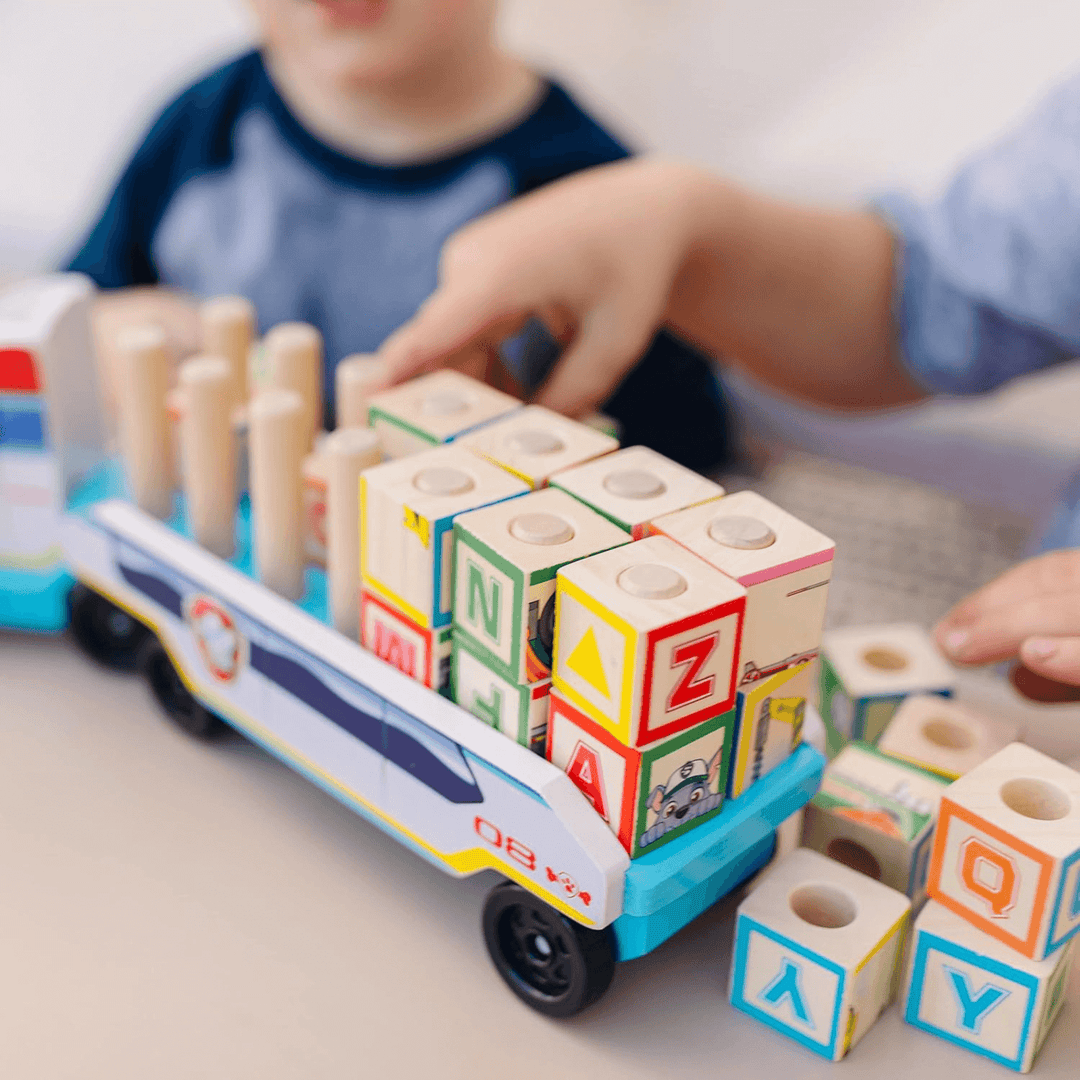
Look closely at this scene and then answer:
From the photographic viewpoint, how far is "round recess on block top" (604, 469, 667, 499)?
18.8 inches

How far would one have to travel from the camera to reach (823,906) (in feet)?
1.63

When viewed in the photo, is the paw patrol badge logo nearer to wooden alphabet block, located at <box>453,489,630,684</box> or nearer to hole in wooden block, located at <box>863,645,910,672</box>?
wooden alphabet block, located at <box>453,489,630,684</box>

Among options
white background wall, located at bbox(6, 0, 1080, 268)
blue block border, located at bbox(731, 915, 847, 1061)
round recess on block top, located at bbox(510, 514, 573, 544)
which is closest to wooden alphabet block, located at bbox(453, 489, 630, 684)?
round recess on block top, located at bbox(510, 514, 573, 544)

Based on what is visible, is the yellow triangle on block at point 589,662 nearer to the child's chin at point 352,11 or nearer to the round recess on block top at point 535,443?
the round recess on block top at point 535,443

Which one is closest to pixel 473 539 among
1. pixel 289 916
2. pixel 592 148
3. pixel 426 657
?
pixel 426 657

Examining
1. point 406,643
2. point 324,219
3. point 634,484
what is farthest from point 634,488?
point 324,219

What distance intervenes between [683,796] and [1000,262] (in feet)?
1.34

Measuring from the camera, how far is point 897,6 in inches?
33.0

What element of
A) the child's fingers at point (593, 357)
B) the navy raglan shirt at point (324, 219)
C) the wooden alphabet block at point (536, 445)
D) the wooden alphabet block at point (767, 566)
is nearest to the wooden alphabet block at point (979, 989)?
the wooden alphabet block at point (767, 566)

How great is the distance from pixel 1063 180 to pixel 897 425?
285 mm

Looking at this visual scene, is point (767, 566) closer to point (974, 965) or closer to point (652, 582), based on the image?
point (652, 582)

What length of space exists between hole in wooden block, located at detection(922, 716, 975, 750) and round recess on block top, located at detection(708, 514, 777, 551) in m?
0.18

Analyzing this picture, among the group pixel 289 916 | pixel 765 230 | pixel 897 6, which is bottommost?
pixel 289 916

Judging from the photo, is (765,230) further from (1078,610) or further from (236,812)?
(236,812)
